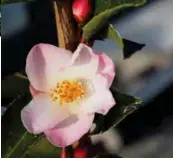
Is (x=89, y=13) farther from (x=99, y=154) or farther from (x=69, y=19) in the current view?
(x=99, y=154)

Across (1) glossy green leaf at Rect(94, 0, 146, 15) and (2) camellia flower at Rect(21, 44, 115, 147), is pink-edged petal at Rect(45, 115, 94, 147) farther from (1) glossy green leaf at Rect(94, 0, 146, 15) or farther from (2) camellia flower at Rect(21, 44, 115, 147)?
(1) glossy green leaf at Rect(94, 0, 146, 15)

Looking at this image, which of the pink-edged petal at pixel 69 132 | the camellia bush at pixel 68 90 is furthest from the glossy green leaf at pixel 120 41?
the pink-edged petal at pixel 69 132

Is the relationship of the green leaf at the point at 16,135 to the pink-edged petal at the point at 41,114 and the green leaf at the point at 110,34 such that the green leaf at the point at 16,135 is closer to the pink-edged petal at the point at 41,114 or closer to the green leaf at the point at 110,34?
the pink-edged petal at the point at 41,114

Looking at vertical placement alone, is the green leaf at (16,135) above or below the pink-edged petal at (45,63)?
below

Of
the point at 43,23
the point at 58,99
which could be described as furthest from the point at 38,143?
the point at 43,23

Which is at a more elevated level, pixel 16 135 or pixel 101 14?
pixel 101 14

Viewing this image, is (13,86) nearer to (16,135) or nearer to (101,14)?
(16,135)

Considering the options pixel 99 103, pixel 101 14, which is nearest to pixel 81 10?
pixel 101 14
